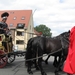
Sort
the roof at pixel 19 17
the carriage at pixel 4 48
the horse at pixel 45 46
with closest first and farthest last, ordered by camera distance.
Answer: the horse at pixel 45 46
the carriage at pixel 4 48
the roof at pixel 19 17

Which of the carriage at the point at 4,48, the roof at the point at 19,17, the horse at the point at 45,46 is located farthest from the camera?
the roof at the point at 19,17

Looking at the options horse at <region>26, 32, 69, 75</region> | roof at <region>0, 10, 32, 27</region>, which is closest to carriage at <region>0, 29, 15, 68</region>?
horse at <region>26, 32, 69, 75</region>

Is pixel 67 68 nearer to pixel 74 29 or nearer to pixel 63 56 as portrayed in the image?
pixel 74 29

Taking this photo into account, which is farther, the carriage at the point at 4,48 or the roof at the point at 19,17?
the roof at the point at 19,17

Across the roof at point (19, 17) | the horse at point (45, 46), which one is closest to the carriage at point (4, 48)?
the horse at point (45, 46)

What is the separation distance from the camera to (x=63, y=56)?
8219 mm

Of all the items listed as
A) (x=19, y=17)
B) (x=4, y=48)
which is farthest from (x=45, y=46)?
(x=19, y=17)

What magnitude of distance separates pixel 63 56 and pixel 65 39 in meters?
0.73

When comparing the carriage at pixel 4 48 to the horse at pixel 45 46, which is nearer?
the horse at pixel 45 46

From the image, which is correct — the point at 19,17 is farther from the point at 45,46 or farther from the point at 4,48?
the point at 45,46

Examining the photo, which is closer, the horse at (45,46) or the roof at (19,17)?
the horse at (45,46)

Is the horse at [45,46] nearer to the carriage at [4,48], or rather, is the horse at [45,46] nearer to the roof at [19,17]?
the carriage at [4,48]

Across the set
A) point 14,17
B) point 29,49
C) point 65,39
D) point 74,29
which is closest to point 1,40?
point 29,49

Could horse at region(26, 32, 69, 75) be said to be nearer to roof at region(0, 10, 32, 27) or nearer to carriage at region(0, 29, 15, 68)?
carriage at region(0, 29, 15, 68)
